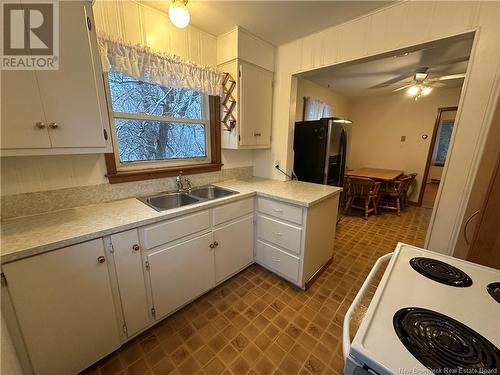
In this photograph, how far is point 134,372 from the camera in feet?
4.16

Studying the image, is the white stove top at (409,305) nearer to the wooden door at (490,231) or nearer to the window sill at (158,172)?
the wooden door at (490,231)

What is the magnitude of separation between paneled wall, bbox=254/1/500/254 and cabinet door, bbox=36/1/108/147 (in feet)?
6.11

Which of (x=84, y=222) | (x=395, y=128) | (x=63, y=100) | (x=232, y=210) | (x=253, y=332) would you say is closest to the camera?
(x=63, y=100)

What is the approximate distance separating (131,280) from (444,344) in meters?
1.51

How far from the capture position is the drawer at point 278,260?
6.26ft

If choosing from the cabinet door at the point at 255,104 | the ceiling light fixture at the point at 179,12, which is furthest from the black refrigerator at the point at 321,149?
the ceiling light fixture at the point at 179,12

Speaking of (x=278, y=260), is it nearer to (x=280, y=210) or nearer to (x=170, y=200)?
(x=280, y=210)

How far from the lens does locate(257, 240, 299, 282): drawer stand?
6.26 feet

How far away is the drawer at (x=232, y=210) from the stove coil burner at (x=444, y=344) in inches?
52.3

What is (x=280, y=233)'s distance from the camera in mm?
1940

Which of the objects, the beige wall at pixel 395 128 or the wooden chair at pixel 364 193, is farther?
the beige wall at pixel 395 128

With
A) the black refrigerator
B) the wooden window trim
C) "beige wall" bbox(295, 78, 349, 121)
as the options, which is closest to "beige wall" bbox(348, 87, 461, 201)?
"beige wall" bbox(295, 78, 349, 121)

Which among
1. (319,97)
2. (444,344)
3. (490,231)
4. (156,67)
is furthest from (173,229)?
(319,97)

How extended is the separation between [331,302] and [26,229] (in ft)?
7.27
